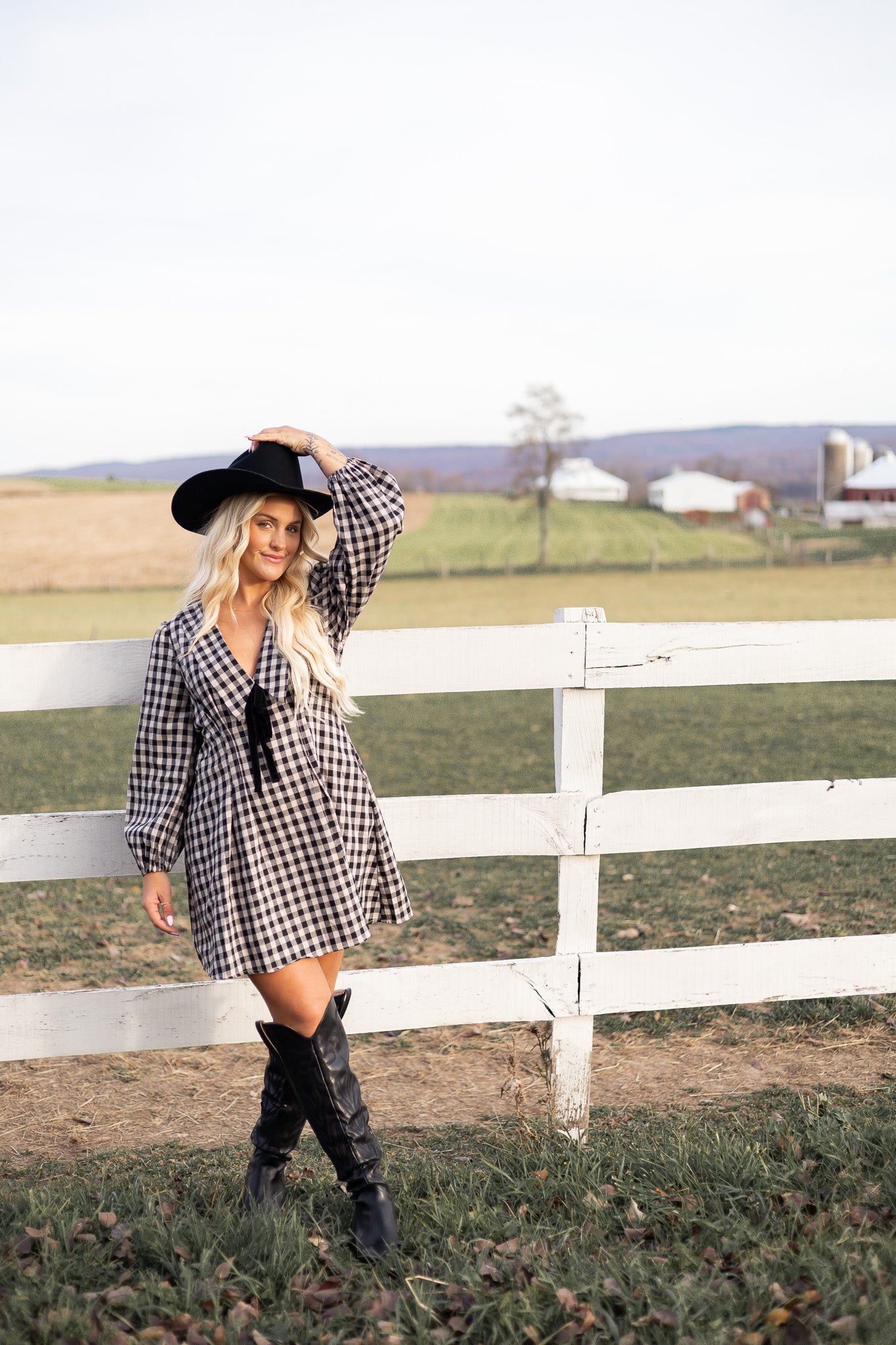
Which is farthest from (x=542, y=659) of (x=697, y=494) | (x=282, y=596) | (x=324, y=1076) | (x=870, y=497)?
(x=870, y=497)

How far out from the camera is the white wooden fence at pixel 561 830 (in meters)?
3.07

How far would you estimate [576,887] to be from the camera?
10.8 feet

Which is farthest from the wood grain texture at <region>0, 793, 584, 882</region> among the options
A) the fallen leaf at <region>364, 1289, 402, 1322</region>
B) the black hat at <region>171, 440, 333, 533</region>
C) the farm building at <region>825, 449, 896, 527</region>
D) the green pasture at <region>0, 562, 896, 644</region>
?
the farm building at <region>825, 449, 896, 527</region>

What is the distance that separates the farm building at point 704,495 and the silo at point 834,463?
433 centimetres

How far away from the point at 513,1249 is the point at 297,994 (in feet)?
2.53

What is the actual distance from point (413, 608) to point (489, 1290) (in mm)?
36633

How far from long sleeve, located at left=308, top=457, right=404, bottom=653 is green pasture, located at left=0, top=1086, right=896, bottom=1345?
147 cm

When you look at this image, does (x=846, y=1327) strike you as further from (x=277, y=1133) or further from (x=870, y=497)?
(x=870, y=497)

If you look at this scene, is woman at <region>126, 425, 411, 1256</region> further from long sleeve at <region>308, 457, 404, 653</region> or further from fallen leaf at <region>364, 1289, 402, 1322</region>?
fallen leaf at <region>364, 1289, 402, 1322</region>

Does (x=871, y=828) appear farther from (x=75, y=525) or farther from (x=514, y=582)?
(x=75, y=525)

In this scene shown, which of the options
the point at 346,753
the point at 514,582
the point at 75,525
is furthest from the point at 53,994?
the point at 75,525

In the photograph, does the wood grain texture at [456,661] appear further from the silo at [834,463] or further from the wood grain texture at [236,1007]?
the silo at [834,463]

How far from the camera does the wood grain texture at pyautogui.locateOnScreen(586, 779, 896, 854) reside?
326 centimetres

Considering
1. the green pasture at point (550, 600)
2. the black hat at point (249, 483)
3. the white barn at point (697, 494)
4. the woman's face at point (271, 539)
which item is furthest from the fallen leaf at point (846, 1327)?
the white barn at point (697, 494)
